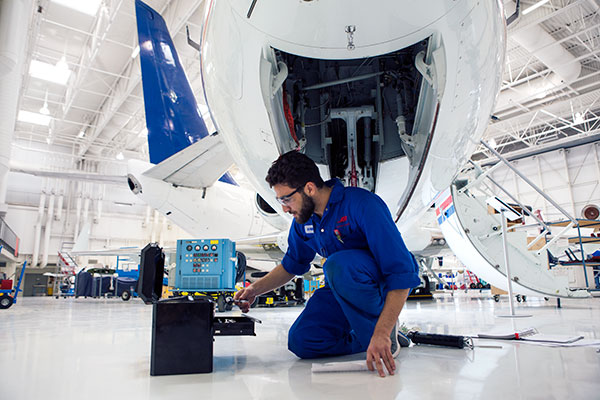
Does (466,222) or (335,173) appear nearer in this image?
(335,173)

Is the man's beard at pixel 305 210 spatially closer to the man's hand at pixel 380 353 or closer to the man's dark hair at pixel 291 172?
the man's dark hair at pixel 291 172

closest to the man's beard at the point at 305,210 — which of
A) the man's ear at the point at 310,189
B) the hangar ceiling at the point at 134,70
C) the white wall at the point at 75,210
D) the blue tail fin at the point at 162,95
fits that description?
the man's ear at the point at 310,189

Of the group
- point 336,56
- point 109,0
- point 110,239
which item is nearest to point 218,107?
point 336,56

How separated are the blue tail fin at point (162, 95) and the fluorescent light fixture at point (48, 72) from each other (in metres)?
12.7

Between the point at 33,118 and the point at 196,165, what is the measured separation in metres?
21.9

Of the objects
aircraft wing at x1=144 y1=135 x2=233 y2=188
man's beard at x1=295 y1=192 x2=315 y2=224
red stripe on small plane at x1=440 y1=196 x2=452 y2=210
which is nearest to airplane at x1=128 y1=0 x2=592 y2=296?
man's beard at x1=295 y1=192 x2=315 y2=224

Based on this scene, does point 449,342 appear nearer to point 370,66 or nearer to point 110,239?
point 370,66

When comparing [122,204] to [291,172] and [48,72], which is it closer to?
[48,72]

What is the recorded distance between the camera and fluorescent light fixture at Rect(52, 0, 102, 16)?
14.3 m

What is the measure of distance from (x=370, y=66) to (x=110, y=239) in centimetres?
2748

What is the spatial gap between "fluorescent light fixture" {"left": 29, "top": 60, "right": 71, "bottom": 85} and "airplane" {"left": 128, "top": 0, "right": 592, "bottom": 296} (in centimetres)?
1804

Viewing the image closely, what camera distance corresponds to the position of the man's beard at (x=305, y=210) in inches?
77.6

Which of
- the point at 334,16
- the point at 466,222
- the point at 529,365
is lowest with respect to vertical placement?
the point at 529,365

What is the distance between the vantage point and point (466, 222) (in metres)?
5.46
